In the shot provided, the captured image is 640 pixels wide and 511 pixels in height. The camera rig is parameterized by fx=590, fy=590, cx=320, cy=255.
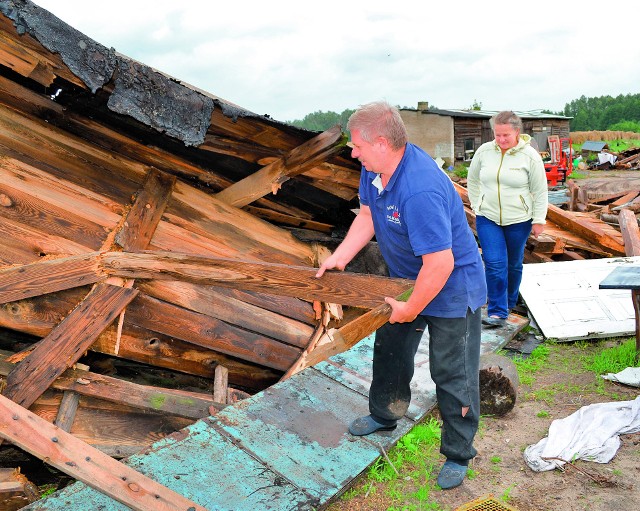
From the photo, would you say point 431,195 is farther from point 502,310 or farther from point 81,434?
point 502,310

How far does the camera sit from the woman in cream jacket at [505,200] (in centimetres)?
595

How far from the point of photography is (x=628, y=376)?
501 cm

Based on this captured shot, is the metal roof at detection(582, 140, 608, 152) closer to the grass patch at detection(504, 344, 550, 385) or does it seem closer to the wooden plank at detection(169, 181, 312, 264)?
the grass patch at detection(504, 344, 550, 385)

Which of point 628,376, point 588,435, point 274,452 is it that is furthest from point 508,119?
point 274,452

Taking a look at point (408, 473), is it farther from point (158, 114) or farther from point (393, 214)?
point (158, 114)

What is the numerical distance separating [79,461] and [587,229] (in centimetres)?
811

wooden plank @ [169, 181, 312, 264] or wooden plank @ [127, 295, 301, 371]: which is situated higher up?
wooden plank @ [169, 181, 312, 264]

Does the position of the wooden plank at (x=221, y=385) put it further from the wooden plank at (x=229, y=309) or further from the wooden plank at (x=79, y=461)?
the wooden plank at (x=79, y=461)

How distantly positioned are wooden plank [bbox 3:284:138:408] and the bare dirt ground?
1942mm

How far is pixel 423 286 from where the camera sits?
9.84 feet

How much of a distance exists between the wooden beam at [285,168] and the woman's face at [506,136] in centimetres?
221

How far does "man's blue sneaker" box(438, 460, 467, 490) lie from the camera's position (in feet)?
12.0

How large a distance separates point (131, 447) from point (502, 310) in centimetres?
406

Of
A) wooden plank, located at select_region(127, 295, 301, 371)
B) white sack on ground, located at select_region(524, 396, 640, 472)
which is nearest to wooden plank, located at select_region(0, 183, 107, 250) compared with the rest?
wooden plank, located at select_region(127, 295, 301, 371)
